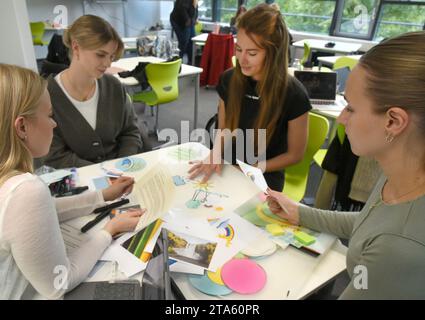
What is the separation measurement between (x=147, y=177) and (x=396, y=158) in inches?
30.4

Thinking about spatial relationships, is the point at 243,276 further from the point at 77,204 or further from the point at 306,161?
the point at 306,161

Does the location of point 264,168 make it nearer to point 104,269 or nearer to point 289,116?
point 289,116

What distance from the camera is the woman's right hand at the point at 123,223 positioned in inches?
36.2

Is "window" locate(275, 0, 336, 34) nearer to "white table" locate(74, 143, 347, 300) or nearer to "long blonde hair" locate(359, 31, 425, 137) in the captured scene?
"long blonde hair" locate(359, 31, 425, 137)

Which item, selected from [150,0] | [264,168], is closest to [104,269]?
[264,168]

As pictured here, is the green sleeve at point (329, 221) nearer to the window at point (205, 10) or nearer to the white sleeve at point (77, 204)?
the white sleeve at point (77, 204)

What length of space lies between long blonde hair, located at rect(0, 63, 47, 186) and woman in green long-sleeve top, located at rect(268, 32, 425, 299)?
761 millimetres

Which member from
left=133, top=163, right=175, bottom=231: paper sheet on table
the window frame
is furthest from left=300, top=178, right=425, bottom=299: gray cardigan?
the window frame

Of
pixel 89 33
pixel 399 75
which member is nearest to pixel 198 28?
pixel 89 33

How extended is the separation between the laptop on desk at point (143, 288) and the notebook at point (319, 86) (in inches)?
88.4

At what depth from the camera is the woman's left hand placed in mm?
1086

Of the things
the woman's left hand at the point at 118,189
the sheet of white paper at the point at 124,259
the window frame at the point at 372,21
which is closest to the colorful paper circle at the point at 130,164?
the woman's left hand at the point at 118,189

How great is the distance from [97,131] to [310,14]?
5.91 m

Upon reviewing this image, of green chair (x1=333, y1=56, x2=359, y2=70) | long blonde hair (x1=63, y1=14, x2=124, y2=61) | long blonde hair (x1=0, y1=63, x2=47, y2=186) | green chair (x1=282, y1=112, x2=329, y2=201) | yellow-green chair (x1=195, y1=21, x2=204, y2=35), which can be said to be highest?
long blonde hair (x1=63, y1=14, x2=124, y2=61)
